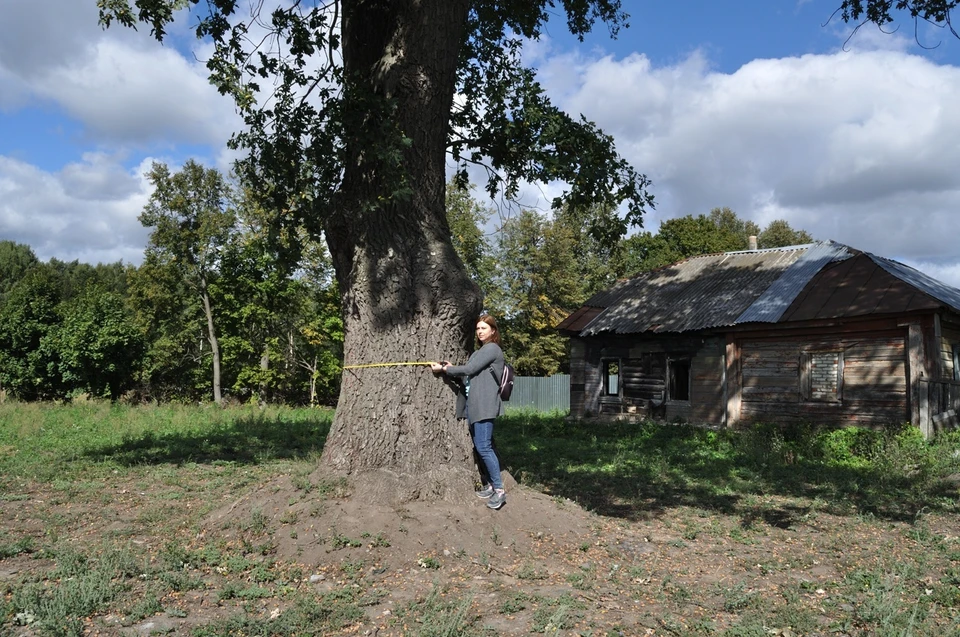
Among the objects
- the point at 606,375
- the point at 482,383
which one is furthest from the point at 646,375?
the point at 482,383

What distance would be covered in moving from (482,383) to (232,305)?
27.7 metres

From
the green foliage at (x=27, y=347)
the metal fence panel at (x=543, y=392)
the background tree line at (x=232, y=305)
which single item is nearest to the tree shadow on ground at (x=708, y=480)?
the background tree line at (x=232, y=305)

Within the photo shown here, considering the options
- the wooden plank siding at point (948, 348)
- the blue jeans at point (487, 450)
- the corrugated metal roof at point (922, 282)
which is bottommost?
the blue jeans at point (487, 450)

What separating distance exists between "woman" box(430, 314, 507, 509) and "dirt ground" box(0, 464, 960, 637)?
0.79 ft

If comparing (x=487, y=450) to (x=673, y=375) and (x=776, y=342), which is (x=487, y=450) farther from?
(x=673, y=375)

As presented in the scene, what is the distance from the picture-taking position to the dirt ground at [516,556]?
4.58 metres

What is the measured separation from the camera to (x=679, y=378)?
72.0ft

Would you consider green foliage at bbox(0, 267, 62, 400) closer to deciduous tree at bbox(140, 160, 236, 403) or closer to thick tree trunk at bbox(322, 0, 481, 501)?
deciduous tree at bbox(140, 160, 236, 403)

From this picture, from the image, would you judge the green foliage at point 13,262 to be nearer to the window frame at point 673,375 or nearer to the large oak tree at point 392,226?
the window frame at point 673,375

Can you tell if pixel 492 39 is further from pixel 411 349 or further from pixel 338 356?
pixel 338 356

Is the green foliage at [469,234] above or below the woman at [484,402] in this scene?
above

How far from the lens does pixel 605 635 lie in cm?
430

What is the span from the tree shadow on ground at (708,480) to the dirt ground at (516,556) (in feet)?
1.71

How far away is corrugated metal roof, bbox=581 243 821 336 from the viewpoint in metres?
19.5
